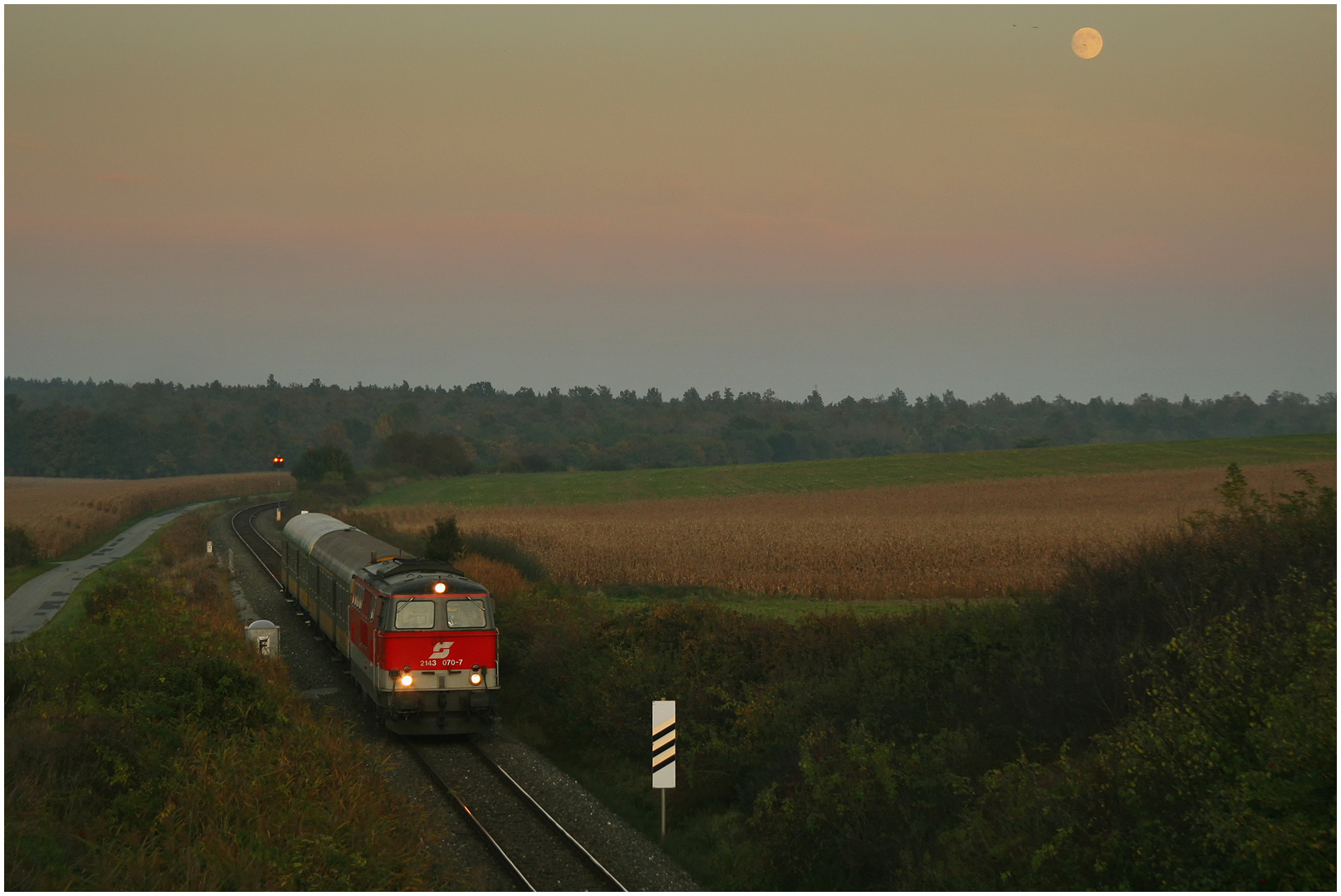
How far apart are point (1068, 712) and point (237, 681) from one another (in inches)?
446

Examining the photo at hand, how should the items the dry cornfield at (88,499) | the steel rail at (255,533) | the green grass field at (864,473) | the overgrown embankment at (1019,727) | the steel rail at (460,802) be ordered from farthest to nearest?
the green grass field at (864,473) → the dry cornfield at (88,499) → the steel rail at (255,533) → the steel rail at (460,802) → the overgrown embankment at (1019,727)

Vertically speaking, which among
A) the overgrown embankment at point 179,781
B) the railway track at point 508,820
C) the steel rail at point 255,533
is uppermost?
the overgrown embankment at point 179,781

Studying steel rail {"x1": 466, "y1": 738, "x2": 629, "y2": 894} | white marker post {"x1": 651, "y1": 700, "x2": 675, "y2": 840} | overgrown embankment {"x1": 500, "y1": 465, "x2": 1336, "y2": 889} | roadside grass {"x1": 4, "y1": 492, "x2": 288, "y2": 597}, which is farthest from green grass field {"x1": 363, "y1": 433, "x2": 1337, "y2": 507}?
white marker post {"x1": 651, "y1": 700, "x2": 675, "y2": 840}

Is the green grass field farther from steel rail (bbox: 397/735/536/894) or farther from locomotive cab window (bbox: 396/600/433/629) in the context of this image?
steel rail (bbox: 397/735/536/894)

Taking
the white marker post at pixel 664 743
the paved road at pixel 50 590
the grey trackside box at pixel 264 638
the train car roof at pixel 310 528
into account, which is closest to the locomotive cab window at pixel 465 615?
the white marker post at pixel 664 743

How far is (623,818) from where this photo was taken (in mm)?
15133

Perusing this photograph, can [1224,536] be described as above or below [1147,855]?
above

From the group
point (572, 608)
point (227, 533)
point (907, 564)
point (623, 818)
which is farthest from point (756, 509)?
point (623, 818)

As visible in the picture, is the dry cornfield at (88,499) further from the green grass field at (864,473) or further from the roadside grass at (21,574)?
the green grass field at (864,473)

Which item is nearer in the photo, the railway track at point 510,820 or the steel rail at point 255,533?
the railway track at point 510,820

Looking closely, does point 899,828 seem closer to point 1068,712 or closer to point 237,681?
point 1068,712

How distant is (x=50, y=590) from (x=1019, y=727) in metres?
34.7

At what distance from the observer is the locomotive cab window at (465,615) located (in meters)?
17.9

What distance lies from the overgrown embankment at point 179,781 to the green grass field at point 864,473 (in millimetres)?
54026
